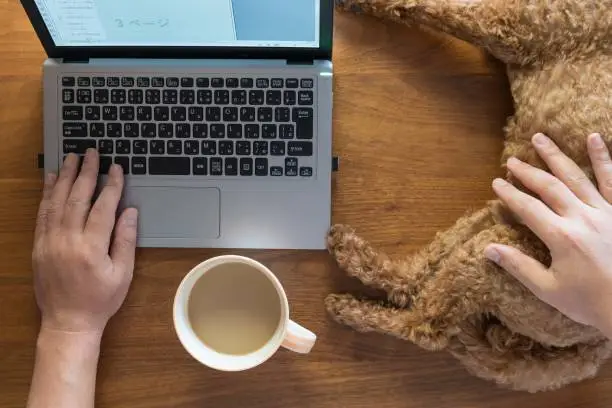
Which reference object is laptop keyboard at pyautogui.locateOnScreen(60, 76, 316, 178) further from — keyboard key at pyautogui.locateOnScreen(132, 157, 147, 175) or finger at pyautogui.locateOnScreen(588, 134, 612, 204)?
finger at pyautogui.locateOnScreen(588, 134, 612, 204)

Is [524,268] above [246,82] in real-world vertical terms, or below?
below

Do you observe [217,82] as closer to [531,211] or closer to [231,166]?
[231,166]

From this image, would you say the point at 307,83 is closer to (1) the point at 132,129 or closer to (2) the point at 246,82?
(2) the point at 246,82

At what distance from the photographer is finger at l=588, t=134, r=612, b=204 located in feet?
2.37

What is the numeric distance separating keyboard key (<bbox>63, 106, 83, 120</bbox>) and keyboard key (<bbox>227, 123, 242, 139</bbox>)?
0.19 m

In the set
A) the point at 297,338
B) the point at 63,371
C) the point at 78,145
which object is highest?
the point at 78,145

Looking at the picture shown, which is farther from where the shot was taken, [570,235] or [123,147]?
[123,147]

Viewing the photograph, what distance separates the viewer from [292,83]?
2.65ft

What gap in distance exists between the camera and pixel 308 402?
2.83 feet

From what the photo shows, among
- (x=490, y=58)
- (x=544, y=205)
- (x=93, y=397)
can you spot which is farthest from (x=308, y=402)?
(x=490, y=58)

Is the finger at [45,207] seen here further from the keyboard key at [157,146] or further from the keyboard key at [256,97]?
the keyboard key at [256,97]

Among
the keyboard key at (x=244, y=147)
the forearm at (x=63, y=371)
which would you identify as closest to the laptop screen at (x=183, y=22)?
the keyboard key at (x=244, y=147)

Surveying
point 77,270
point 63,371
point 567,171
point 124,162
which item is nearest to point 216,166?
point 124,162

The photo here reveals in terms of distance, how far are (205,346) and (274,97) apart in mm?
317
